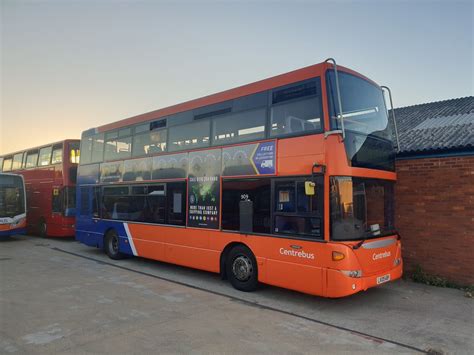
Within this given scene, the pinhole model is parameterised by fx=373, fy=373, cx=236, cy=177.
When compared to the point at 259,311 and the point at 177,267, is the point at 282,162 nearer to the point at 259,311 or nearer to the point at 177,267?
the point at 259,311

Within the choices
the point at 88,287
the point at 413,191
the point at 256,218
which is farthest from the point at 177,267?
the point at 413,191

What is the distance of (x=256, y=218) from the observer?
721cm

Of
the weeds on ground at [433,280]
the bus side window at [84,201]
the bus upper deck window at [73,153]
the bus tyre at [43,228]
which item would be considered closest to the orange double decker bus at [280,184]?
the weeds on ground at [433,280]

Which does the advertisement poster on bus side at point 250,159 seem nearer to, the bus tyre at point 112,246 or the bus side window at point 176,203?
the bus side window at point 176,203

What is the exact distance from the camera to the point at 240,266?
24.7 ft

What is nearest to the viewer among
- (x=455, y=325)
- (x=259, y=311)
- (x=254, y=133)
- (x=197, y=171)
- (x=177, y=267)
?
(x=455, y=325)

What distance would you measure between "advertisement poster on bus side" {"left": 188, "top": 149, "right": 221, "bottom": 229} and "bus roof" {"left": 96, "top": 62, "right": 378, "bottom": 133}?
1.18m

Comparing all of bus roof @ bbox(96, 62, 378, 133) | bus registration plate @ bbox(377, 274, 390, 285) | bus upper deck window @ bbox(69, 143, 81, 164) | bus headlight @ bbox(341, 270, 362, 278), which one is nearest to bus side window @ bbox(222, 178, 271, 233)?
bus headlight @ bbox(341, 270, 362, 278)

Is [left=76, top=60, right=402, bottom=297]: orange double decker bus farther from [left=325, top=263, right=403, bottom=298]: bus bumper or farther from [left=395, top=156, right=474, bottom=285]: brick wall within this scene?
[left=395, top=156, right=474, bottom=285]: brick wall

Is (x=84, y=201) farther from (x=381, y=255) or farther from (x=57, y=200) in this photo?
(x=381, y=255)

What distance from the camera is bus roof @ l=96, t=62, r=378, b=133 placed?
6.56 metres

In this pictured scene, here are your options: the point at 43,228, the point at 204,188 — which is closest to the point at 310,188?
the point at 204,188

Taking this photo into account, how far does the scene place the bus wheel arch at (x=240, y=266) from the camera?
7305 millimetres

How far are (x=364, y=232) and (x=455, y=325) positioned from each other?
1856 millimetres
